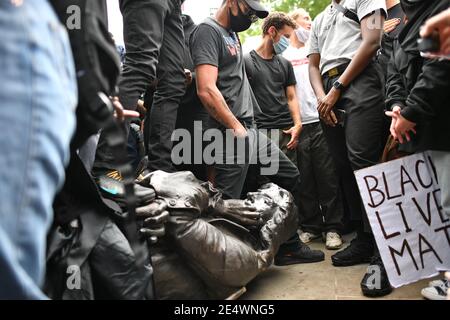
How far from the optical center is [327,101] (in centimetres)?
272

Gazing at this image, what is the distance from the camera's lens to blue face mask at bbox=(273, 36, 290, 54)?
3873mm

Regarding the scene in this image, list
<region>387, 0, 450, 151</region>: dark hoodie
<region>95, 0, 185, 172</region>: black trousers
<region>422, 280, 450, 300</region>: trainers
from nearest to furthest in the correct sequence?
<region>387, 0, 450, 151</region>: dark hoodie
<region>422, 280, 450, 300</region>: trainers
<region>95, 0, 185, 172</region>: black trousers

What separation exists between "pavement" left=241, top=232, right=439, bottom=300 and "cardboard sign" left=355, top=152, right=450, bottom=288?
0.65 feet

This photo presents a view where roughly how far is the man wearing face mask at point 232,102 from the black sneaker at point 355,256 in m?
0.19

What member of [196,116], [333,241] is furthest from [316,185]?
[196,116]

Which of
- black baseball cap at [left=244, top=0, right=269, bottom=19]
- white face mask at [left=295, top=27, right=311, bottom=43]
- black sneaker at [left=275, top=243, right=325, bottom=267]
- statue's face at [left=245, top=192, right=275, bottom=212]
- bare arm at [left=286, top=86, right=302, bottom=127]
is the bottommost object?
black sneaker at [left=275, top=243, right=325, bottom=267]

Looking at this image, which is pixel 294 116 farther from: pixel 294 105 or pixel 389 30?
pixel 389 30

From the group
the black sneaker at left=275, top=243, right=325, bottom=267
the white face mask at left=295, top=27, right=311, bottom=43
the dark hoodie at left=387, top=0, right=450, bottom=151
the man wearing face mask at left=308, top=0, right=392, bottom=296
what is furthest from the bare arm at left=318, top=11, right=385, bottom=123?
the white face mask at left=295, top=27, right=311, bottom=43

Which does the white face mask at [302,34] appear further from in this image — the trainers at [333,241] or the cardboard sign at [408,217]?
the cardboard sign at [408,217]

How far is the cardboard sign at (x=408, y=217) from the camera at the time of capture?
82.5 inches

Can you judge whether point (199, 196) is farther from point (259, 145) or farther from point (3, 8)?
point (3, 8)

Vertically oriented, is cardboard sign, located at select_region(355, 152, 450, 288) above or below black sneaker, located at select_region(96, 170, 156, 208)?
below

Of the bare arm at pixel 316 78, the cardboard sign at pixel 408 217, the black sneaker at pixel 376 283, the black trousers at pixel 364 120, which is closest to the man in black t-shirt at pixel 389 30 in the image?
the black trousers at pixel 364 120

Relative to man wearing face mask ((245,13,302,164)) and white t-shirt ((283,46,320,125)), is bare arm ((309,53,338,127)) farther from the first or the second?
white t-shirt ((283,46,320,125))
